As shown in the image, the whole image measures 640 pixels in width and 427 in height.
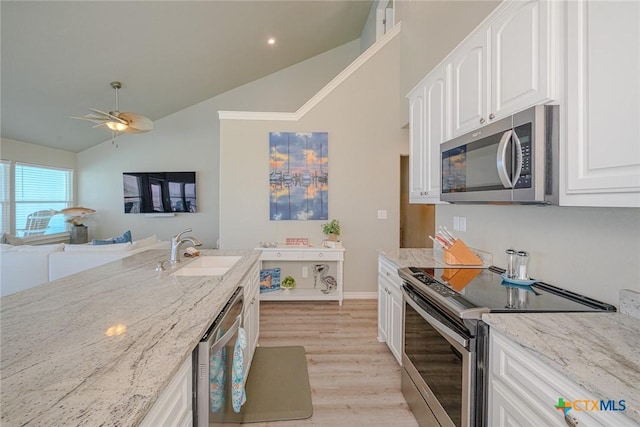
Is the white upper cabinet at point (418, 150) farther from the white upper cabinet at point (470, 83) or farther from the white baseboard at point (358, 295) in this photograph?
the white baseboard at point (358, 295)

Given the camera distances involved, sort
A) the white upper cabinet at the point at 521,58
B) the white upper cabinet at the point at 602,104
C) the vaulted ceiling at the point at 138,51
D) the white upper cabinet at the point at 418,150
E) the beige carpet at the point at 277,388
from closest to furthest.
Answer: the white upper cabinet at the point at 602,104 → the white upper cabinet at the point at 521,58 → the beige carpet at the point at 277,388 → the white upper cabinet at the point at 418,150 → the vaulted ceiling at the point at 138,51

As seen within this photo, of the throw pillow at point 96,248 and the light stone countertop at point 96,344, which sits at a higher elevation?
the light stone countertop at point 96,344

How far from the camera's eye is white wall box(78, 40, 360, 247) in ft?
19.7

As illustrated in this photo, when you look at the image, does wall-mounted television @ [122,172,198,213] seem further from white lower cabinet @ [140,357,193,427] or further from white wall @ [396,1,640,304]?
white lower cabinet @ [140,357,193,427]

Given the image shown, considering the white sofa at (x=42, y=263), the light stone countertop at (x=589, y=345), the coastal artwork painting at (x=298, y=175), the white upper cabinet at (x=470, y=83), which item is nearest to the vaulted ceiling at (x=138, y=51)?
the coastal artwork painting at (x=298, y=175)

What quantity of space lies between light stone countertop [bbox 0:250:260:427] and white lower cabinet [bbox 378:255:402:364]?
1.23m

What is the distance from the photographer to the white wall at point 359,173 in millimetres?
4117

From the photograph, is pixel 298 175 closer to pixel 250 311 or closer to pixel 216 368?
pixel 250 311

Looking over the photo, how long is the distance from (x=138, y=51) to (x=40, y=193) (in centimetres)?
369

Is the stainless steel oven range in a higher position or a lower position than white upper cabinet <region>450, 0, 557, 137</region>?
lower

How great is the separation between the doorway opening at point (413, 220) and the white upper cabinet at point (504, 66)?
2961mm

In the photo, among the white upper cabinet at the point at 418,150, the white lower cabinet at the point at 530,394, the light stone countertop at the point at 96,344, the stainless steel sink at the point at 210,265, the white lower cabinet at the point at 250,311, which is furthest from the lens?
the white upper cabinet at the point at 418,150

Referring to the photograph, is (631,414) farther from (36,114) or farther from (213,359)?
(36,114)

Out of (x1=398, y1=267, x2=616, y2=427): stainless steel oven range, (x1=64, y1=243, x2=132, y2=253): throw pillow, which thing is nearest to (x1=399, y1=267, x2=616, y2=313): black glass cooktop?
(x1=398, y1=267, x2=616, y2=427): stainless steel oven range
